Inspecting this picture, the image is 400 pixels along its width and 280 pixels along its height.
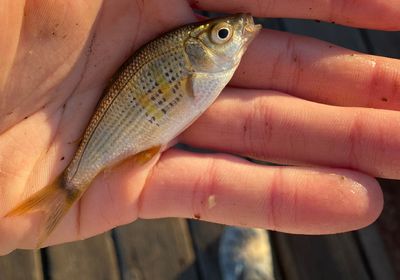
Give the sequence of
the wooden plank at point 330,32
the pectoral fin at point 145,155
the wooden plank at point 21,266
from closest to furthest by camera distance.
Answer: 1. the pectoral fin at point 145,155
2. the wooden plank at point 21,266
3. the wooden plank at point 330,32

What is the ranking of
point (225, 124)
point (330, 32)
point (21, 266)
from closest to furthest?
point (225, 124) → point (21, 266) → point (330, 32)

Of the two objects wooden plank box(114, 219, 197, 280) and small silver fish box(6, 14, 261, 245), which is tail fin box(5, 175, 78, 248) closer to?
small silver fish box(6, 14, 261, 245)

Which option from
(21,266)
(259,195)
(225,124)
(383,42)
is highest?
(383,42)

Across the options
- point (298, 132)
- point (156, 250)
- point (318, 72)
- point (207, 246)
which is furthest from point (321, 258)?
point (318, 72)

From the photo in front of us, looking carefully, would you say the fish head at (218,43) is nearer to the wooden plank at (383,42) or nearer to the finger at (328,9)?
the finger at (328,9)

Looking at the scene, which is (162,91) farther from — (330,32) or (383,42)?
(383,42)

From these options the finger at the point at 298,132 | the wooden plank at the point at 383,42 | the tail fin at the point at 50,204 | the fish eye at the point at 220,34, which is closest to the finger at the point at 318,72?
the finger at the point at 298,132

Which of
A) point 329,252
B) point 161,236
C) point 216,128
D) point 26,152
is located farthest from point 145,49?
point 329,252
